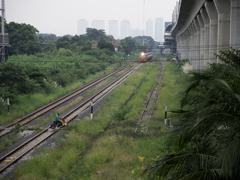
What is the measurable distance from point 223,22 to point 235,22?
2.36m

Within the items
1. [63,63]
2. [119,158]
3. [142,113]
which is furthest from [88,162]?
[63,63]

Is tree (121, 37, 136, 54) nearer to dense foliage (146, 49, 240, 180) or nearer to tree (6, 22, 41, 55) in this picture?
tree (6, 22, 41, 55)

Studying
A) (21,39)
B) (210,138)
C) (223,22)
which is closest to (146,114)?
(223,22)

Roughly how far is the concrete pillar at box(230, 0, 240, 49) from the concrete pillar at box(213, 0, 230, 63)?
5.15ft

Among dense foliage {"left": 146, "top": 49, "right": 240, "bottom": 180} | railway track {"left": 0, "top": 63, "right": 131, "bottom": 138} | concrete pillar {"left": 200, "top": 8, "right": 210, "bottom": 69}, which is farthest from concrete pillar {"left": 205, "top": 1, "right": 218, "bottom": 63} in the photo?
dense foliage {"left": 146, "top": 49, "right": 240, "bottom": 180}

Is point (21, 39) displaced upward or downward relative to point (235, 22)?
upward

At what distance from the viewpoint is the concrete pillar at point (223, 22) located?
653 inches

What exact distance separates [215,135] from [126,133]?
9583 millimetres

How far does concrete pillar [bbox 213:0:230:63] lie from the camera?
1659 cm

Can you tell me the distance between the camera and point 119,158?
408 inches

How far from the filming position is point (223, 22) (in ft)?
55.6

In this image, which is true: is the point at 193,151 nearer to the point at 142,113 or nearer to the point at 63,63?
the point at 142,113

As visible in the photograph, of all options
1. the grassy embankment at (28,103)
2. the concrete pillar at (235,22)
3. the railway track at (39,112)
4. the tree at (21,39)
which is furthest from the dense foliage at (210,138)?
the tree at (21,39)

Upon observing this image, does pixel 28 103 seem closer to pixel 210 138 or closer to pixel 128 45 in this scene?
pixel 210 138
